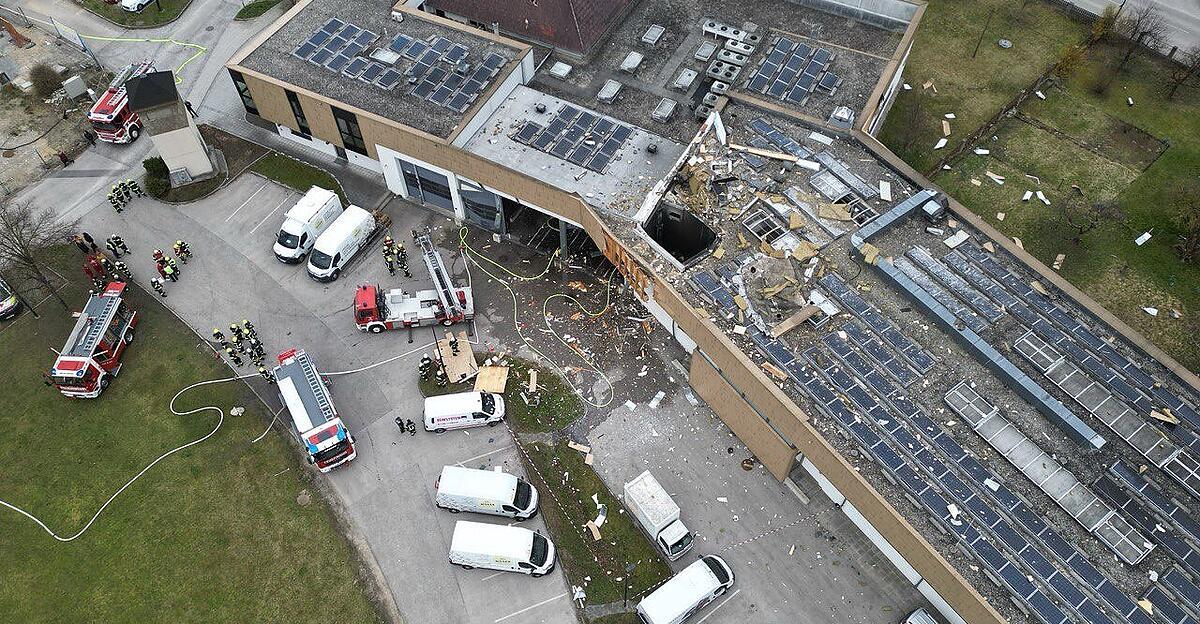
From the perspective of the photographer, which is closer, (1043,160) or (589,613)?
(589,613)

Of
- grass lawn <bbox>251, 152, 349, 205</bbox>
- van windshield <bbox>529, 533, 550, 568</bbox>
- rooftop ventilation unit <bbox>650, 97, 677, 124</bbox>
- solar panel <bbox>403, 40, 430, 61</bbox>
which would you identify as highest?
rooftop ventilation unit <bbox>650, 97, 677, 124</bbox>

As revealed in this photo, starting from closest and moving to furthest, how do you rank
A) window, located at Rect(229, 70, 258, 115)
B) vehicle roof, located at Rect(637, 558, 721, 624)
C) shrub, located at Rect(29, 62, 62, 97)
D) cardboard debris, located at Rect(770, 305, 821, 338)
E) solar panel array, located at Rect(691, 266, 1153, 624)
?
solar panel array, located at Rect(691, 266, 1153, 624), vehicle roof, located at Rect(637, 558, 721, 624), cardboard debris, located at Rect(770, 305, 821, 338), window, located at Rect(229, 70, 258, 115), shrub, located at Rect(29, 62, 62, 97)

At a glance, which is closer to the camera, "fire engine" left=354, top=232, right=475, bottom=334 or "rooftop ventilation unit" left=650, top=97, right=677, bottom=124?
"fire engine" left=354, top=232, right=475, bottom=334

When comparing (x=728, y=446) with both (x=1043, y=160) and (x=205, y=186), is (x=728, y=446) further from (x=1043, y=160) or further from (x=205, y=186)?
(x=205, y=186)

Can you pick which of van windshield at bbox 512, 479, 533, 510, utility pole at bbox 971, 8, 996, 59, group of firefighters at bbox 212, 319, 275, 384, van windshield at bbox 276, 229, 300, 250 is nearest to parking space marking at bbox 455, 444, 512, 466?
van windshield at bbox 512, 479, 533, 510

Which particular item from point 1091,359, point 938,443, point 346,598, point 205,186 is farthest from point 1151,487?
point 205,186

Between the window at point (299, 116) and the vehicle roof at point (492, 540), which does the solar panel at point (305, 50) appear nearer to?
the window at point (299, 116)

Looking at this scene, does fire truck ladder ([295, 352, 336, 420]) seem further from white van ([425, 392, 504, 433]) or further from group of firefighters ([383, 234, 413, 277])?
group of firefighters ([383, 234, 413, 277])

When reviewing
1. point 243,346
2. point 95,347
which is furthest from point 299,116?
point 95,347

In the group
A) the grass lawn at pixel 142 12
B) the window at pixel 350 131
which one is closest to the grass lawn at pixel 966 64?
the window at pixel 350 131
